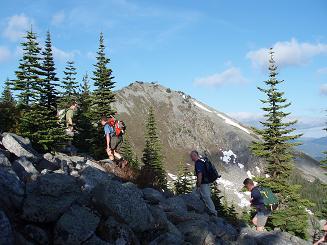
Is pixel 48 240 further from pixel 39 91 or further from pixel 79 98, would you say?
pixel 79 98

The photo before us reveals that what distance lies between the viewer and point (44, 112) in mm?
19500

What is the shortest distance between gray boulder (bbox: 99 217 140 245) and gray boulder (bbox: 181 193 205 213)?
18.6 feet

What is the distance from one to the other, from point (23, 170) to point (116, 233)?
4.10m

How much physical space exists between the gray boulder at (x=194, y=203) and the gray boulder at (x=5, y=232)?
8404mm

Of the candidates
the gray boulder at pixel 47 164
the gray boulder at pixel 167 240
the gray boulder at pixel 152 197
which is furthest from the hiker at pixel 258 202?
the gray boulder at pixel 47 164

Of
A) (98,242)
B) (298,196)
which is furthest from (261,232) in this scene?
(298,196)

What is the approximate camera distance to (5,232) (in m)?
7.76

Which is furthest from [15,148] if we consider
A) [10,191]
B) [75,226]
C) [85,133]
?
[85,133]

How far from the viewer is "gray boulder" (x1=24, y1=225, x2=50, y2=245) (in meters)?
8.71

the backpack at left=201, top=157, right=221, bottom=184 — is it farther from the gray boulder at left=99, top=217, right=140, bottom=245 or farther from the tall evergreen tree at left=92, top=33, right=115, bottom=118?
the tall evergreen tree at left=92, top=33, right=115, bottom=118

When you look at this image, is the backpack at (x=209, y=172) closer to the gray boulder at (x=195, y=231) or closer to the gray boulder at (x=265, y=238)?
the gray boulder at (x=265, y=238)

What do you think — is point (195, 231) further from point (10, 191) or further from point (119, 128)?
point (119, 128)

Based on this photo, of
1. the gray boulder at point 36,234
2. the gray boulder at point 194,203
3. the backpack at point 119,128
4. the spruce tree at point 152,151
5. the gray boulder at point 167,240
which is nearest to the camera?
the gray boulder at point 36,234

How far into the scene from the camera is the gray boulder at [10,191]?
9.09m
